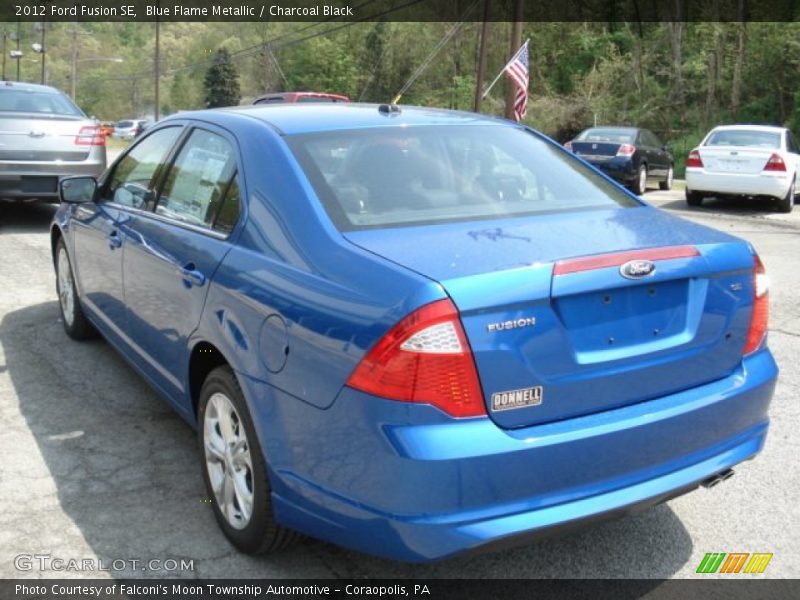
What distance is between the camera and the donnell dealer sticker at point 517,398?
7.80 feet

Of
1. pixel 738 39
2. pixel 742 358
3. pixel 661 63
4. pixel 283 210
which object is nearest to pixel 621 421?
pixel 742 358

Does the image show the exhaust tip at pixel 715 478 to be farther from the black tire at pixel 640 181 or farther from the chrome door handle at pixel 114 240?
the black tire at pixel 640 181

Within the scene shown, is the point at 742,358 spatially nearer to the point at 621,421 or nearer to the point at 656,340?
the point at 656,340

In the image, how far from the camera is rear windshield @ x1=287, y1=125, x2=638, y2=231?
3.04 m

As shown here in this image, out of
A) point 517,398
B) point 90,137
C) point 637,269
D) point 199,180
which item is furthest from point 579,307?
point 90,137

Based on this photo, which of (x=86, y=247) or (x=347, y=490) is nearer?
(x=347, y=490)

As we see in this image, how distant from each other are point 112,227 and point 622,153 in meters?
13.7

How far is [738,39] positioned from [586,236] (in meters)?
43.2

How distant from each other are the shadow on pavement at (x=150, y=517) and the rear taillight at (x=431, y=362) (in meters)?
0.50

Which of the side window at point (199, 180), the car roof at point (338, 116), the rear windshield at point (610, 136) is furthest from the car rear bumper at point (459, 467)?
the rear windshield at point (610, 136)

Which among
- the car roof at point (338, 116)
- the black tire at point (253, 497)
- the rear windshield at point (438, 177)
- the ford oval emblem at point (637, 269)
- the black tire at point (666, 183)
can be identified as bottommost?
the black tire at point (253, 497)

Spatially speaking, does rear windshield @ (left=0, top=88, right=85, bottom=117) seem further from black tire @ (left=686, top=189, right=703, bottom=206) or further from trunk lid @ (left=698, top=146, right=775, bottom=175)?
black tire @ (left=686, top=189, right=703, bottom=206)

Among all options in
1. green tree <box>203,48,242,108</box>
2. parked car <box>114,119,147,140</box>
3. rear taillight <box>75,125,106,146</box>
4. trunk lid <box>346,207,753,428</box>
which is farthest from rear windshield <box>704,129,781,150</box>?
green tree <box>203,48,242,108</box>

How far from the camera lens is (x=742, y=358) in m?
2.92
